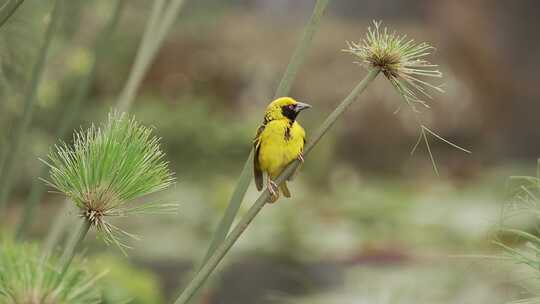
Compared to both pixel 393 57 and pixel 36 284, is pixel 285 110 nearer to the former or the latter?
pixel 393 57

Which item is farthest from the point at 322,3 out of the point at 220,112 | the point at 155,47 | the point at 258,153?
the point at 220,112

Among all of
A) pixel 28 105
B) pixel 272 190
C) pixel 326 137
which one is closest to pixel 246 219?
pixel 272 190

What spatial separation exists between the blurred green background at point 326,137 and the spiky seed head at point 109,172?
133 inches

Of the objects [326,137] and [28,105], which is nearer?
[28,105]

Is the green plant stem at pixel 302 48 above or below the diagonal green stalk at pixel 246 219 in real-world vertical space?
above

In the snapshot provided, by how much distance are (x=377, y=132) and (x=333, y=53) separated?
2.78 ft

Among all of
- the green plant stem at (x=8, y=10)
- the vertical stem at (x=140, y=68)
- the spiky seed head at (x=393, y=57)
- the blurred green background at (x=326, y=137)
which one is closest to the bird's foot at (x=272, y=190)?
the spiky seed head at (x=393, y=57)

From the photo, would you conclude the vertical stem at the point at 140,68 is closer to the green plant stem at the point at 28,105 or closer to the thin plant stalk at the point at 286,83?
the green plant stem at the point at 28,105

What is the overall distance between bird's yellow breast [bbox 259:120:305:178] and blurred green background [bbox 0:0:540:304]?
3159 millimetres

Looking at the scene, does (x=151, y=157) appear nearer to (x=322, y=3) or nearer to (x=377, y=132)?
(x=322, y=3)

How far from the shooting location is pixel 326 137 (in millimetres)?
5961

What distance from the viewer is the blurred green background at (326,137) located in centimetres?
485

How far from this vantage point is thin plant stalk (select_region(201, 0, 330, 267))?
28.2 inches

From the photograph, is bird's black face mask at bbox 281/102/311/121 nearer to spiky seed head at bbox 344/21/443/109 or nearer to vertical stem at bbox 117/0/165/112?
spiky seed head at bbox 344/21/443/109
